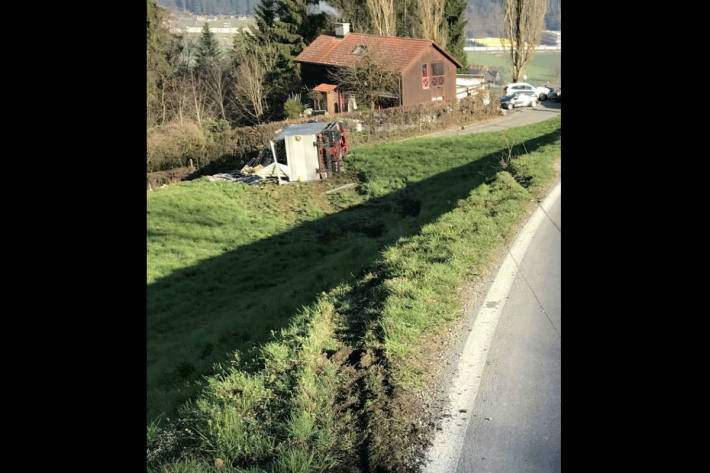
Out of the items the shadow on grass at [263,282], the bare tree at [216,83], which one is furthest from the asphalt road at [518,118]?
the bare tree at [216,83]

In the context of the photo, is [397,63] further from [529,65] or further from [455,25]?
[529,65]

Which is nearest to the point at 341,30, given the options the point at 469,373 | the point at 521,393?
the point at 469,373

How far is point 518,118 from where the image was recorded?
110 ft

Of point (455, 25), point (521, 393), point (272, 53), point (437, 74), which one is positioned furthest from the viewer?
point (455, 25)

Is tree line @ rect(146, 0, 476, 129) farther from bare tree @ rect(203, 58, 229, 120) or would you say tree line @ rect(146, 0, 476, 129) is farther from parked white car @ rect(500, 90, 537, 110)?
parked white car @ rect(500, 90, 537, 110)

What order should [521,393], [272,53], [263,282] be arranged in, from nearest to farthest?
[521,393] → [263,282] → [272,53]

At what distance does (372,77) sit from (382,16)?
10571 millimetres

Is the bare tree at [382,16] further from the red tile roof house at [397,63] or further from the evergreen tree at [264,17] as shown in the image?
the evergreen tree at [264,17]
